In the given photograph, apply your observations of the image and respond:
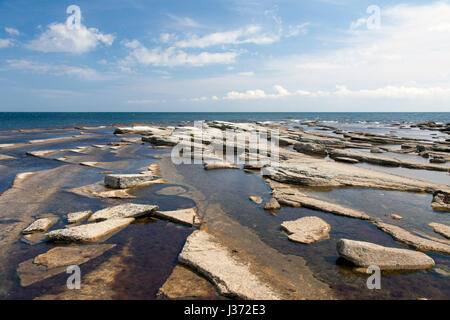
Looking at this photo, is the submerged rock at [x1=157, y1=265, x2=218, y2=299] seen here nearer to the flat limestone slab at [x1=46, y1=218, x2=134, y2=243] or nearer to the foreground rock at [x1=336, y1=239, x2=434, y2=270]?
the flat limestone slab at [x1=46, y1=218, x2=134, y2=243]

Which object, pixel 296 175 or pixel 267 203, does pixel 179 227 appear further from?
pixel 296 175

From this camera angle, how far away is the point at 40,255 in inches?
164

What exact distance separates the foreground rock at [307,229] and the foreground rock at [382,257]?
0.86 metres

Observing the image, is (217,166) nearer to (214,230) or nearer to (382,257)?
(214,230)

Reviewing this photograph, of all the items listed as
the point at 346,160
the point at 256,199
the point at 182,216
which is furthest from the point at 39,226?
the point at 346,160

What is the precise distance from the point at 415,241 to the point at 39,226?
7.94 metres

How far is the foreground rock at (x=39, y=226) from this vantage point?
16.3 feet

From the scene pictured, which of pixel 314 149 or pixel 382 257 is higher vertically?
pixel 314 149

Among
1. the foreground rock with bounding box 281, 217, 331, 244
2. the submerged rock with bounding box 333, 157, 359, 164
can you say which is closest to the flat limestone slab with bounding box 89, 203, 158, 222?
the foreground rock with bounding box 281, 217, 331, 244

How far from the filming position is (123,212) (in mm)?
5766

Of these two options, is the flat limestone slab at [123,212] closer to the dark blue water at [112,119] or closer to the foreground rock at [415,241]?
the foreground rock at [415,241]

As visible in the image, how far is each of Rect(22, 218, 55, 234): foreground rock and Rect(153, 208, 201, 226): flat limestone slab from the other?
2.26 metres

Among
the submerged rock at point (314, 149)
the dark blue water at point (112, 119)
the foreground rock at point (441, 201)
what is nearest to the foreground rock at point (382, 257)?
the foreground rock at point (441, 201)
